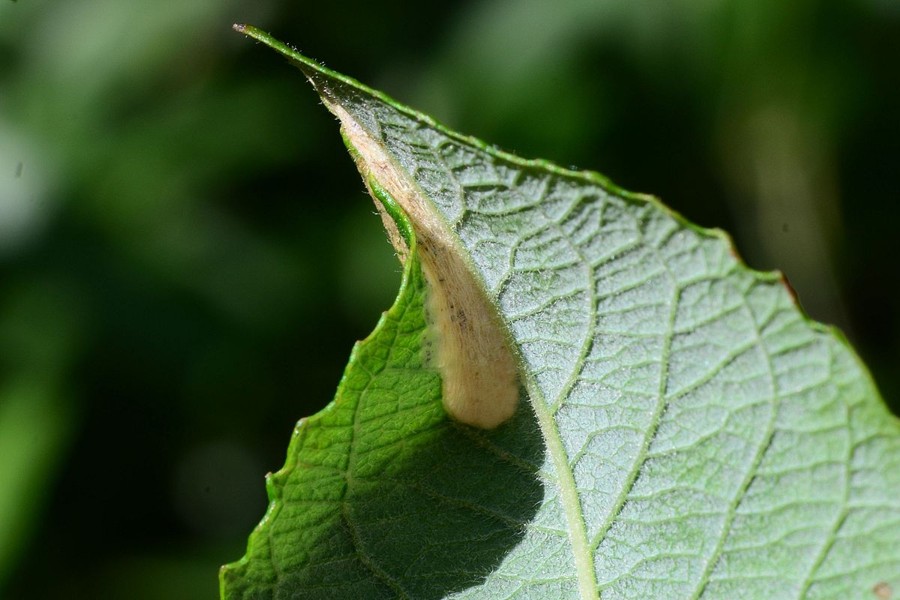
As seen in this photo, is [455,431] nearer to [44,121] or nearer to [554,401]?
[554,401]

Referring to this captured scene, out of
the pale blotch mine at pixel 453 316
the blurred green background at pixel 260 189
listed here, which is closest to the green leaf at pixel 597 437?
the pale blotch mine at pixel 453 316

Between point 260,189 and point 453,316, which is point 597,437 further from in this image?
point 260,189

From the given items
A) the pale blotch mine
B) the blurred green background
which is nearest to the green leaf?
the pale blotch mine

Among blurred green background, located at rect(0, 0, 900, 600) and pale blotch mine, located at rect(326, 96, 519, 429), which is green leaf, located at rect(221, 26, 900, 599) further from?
blurred green background, located at rect(0, 0, 900, 600)

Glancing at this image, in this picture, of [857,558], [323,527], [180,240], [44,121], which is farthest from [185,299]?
[857,558]

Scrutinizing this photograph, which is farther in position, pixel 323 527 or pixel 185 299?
pixel 185 299

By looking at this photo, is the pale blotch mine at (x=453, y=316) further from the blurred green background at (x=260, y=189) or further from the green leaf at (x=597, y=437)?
the blurred green background at (x=260, y=189)
